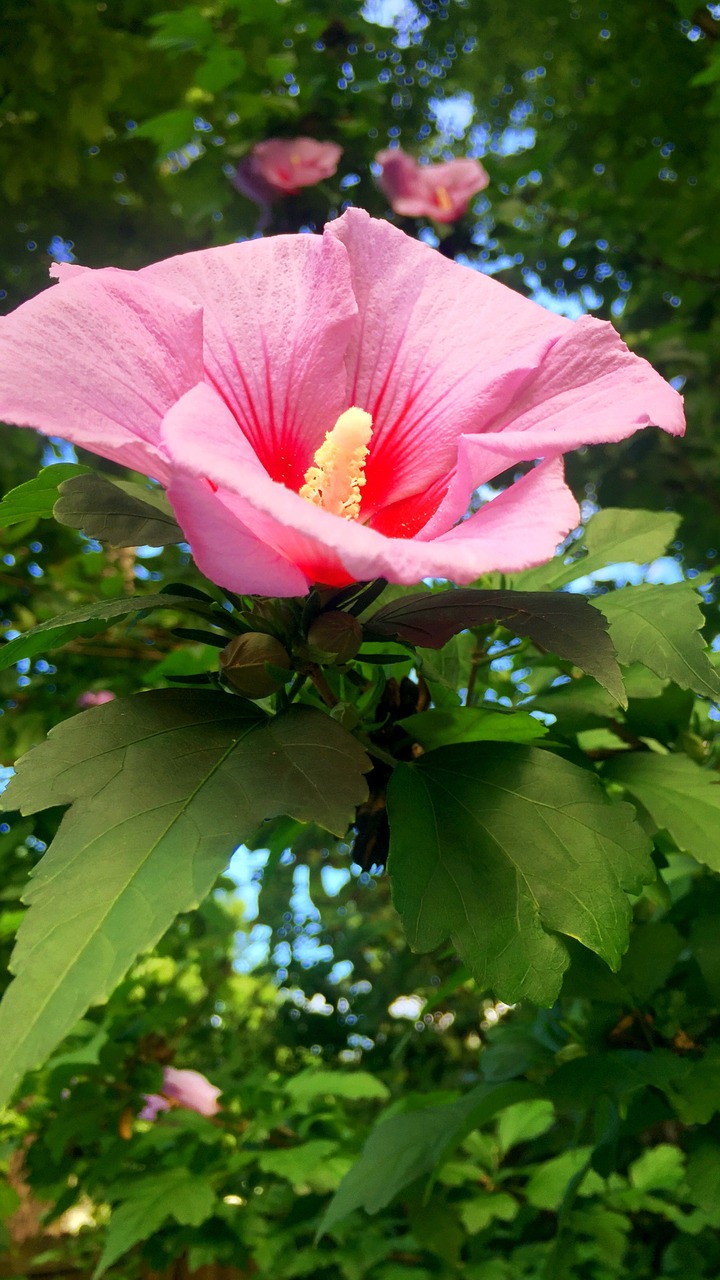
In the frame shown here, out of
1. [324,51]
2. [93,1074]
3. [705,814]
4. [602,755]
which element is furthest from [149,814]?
[324,51]

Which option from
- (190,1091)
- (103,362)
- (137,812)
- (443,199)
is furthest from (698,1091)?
(443,199)

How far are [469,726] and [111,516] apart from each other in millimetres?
192

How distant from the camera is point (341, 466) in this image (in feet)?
1.35

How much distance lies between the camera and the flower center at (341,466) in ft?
1.31

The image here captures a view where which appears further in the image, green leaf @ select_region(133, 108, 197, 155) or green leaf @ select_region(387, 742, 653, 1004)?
green leaf @ select_region(133, 108, 197, 155)

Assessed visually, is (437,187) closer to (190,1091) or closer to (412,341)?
(412,341)

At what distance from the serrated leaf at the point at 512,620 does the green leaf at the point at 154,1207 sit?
0.67 m

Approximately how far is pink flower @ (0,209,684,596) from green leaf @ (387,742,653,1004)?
0.11 meters

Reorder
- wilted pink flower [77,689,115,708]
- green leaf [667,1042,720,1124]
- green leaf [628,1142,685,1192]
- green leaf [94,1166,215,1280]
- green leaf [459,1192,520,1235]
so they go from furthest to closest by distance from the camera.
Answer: wilted pink flower [77,689,115,708]
green leaf [628,1142,685,1192]
green leaf [459,1192,520,1235]
green leaf [94,1166,215,1280]
green leaf [667,1042,720,1124]

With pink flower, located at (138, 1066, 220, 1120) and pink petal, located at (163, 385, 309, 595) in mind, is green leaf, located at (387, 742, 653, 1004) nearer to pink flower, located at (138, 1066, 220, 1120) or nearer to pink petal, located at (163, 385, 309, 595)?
pink petal, located at (163, 385, 309, 595)

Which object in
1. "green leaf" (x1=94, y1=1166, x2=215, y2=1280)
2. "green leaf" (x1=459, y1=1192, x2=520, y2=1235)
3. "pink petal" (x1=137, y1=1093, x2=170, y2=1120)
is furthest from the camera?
"pink petal" (x1=137, y1=1093, x2=170, y2=1120)

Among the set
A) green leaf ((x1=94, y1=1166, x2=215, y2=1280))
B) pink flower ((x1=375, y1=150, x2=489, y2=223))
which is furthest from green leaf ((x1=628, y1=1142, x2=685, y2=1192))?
pink flower ((x1=375, y1=150, x2=489, y2=223))

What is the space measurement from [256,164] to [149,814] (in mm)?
1473

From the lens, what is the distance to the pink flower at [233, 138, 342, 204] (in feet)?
5.01
